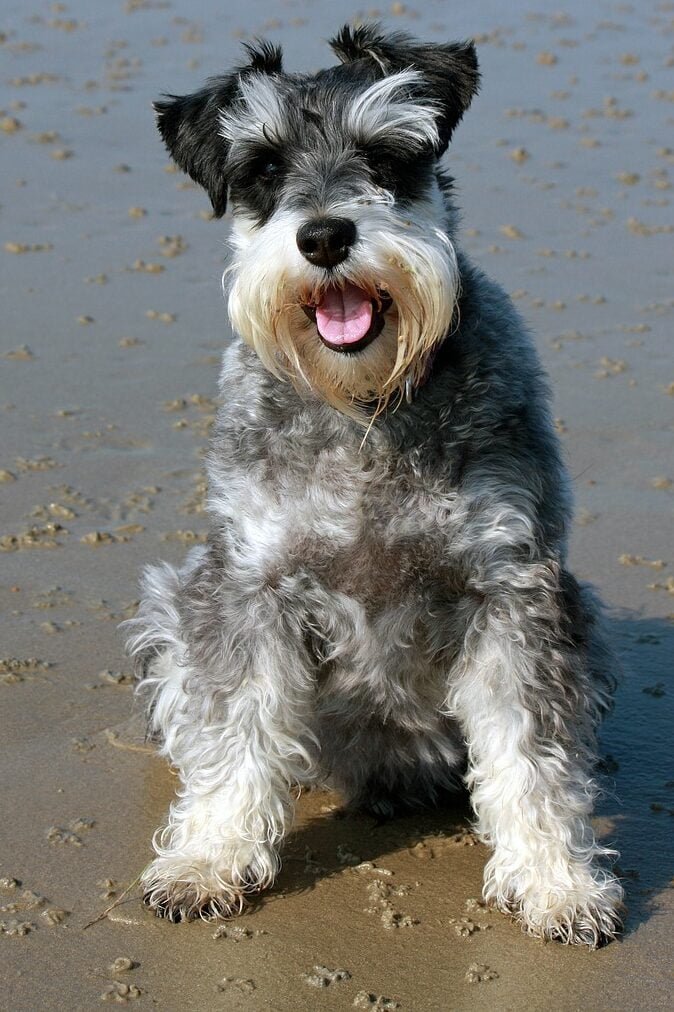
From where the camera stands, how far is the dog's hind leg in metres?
4.47

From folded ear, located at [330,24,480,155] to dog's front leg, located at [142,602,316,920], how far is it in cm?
148

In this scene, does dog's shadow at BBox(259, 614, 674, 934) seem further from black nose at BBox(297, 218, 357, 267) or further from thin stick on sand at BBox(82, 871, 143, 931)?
black nose at BBox(297, 218, 357, 267)

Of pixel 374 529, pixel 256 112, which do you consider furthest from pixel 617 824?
pixel 256 112

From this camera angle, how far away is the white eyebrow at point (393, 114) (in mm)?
4195

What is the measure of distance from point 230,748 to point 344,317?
4.26ft

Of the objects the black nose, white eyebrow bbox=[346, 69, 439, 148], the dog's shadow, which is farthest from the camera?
the dog's shadow

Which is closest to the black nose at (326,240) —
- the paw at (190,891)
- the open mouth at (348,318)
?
the open mouth at (348,318)

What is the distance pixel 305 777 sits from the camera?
16.1 feet

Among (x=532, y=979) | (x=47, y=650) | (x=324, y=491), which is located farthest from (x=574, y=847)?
(x=47, y=650)

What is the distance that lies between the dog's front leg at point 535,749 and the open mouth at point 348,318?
75 centimetres

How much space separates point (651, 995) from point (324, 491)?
160 centimetres

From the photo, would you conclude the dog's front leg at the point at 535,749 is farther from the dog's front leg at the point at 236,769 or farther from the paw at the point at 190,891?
the paw at the point at 190,891

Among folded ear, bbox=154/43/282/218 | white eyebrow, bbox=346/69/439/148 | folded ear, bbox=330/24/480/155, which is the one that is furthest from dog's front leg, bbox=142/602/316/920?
folded ear, bbox=330/24/480/155

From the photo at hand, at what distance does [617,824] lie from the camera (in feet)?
16.4
